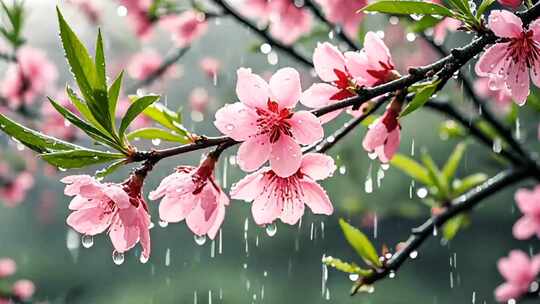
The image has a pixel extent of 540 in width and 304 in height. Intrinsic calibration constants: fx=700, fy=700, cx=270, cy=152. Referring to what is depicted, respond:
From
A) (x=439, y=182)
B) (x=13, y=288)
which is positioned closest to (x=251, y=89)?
(x=439, y=182)

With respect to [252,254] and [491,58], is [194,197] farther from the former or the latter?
[252,254]

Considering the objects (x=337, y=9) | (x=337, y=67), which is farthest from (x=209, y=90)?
(x=337, y=67)

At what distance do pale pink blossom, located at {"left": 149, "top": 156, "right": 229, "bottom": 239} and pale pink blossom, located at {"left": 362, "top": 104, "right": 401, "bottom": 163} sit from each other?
0.48 feet

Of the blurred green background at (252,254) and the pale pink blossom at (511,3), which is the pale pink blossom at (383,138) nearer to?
the pale pink blossom at (511,3)

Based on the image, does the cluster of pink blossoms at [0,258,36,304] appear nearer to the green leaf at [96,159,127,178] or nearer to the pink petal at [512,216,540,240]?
the pink petal at [512,216,540,240]

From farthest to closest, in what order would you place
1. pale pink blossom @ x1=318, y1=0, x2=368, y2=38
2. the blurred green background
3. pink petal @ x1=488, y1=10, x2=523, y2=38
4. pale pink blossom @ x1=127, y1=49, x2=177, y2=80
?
the blurred green background < pale pink blossom @ x1=127, y1=49, x2=177, y2=80 < pale pink blossom @ x1=318, y1=0, x2=368, y2=38 < pink petal @ x1=488, y1=10, x2=523, y2=38

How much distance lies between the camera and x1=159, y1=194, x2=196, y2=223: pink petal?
1.93ft

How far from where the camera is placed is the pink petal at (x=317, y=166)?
57 centimetres

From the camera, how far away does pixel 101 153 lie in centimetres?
53

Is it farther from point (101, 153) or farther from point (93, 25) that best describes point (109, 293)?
point (101, 153)

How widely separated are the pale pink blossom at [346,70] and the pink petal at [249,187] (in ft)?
0.27

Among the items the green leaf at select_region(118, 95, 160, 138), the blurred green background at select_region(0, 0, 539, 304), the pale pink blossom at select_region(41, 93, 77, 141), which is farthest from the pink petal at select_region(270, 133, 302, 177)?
the blurred green background at select_region(0, 0, 539, 304)

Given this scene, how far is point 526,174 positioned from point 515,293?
57 centimetres

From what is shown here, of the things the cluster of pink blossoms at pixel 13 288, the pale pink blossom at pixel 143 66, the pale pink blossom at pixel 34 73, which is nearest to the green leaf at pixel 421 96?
the pale pink blossom at pixel 34 73
